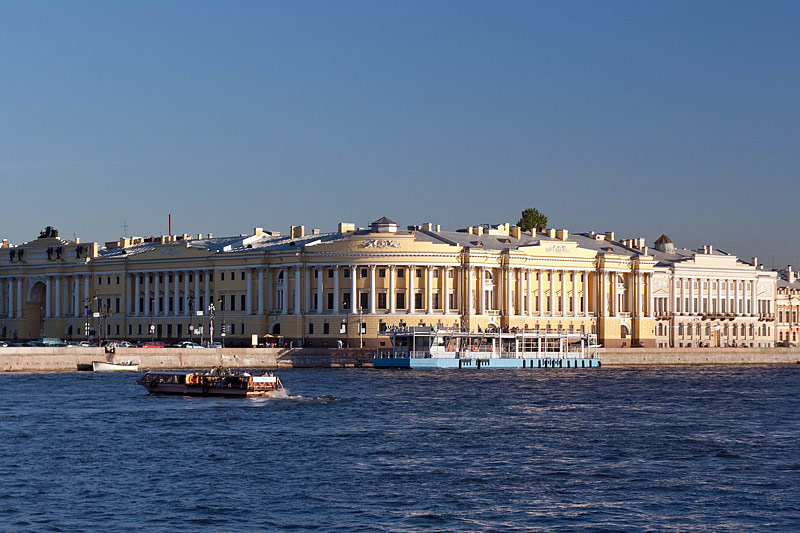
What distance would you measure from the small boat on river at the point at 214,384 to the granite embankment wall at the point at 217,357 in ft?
67.6

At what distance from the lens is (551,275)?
4902 inches

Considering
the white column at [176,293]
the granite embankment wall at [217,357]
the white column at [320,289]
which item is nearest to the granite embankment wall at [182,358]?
the granite embankment wall at [217,357]

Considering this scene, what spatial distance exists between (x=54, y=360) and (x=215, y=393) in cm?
2503

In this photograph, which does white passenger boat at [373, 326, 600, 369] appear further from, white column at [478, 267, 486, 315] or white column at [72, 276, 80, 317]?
white column at [72, 276, 80, 317]

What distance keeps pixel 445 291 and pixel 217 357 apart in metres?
27.0

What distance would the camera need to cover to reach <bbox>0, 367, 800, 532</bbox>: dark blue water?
31.9 m

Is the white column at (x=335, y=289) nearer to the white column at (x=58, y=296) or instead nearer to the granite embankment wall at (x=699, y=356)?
the granite embankment wall at (x=699, y=356)

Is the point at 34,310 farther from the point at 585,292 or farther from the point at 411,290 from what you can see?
the point at 585,292

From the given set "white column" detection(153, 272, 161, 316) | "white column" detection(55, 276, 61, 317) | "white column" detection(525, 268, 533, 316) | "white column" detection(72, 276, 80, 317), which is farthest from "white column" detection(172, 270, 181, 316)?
"white column" detection(525, 268, 533, 316)

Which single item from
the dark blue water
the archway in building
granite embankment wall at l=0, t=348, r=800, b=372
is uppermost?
the archway in building

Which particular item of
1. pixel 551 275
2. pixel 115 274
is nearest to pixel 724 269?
pixel 551 275

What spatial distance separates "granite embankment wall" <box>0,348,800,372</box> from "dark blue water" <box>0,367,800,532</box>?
17141 millimetres

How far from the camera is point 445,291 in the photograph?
116 m

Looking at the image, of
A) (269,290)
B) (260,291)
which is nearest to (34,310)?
(260,291)
